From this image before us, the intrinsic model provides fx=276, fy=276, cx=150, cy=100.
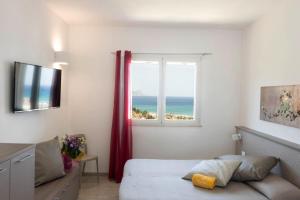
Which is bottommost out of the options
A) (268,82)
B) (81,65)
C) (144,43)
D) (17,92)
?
(17,92)

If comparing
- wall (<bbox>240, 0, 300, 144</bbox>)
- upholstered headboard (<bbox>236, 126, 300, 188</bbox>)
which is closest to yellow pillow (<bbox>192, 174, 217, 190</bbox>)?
upholstered headboard (<bbox>236, 126, 300, 188</bbox>)

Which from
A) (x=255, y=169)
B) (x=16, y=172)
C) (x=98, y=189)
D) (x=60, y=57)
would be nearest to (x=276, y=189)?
(x=255, y=169)

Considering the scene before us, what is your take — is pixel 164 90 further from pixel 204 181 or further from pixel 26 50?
pixel 26 50

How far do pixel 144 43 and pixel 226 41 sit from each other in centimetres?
142

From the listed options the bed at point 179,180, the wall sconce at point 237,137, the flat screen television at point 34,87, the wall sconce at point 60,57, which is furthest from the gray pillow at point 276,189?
the wall sconce at point 60,57

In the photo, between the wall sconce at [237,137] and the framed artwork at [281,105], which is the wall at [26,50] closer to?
the wall sconce at [237,137]

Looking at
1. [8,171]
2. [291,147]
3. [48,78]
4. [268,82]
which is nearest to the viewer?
[8,171]

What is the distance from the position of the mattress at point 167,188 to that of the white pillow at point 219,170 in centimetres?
8

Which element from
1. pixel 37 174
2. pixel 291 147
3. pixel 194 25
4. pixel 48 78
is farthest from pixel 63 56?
pixel 291 147

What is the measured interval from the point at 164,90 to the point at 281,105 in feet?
6.51

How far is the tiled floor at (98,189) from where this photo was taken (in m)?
3.83

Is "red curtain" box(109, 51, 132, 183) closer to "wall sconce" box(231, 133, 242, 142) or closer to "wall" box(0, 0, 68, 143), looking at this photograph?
"wall" box(0, 0, 68, 143)

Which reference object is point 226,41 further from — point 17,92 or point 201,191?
point 17,92

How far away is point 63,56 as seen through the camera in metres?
4.04
